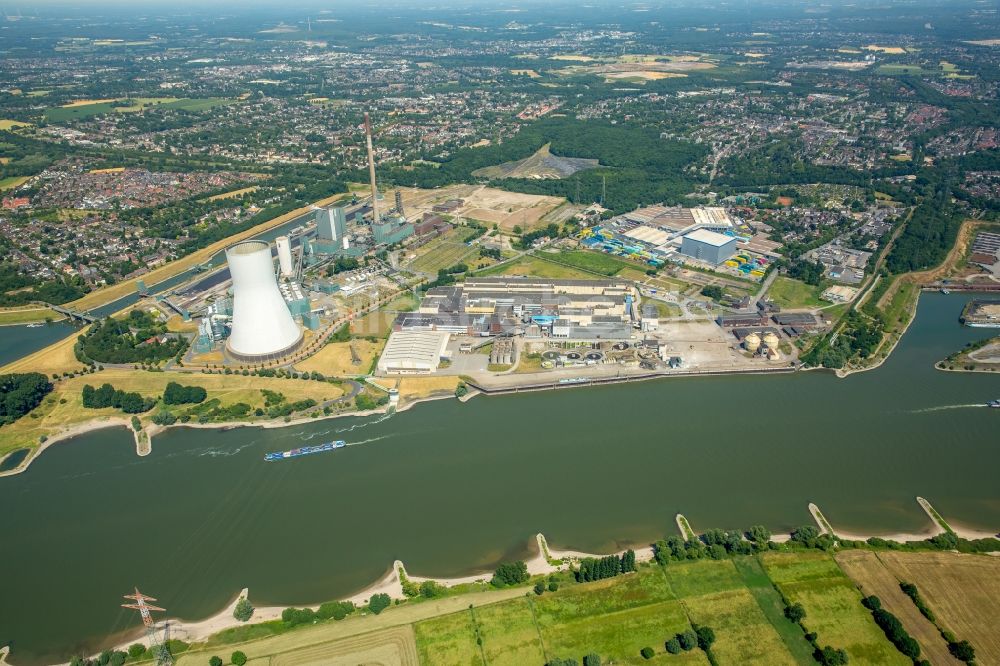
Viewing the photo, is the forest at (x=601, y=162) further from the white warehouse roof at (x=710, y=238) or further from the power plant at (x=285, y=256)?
the power plant at (x=285, y=256)

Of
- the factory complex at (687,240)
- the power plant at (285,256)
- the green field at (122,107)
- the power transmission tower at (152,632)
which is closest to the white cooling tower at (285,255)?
the power plant at (285,256)

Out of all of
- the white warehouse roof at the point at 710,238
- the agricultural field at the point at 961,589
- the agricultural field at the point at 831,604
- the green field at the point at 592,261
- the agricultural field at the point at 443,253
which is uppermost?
A: the white warehouse roof at the point at 710,238

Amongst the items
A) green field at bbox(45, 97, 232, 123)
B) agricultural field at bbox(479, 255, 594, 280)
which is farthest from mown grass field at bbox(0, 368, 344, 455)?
green field at bbox(45, 97, 232, 123)

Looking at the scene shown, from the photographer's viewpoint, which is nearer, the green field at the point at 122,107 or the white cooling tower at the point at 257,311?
the white cooling tower at the point at 257,311

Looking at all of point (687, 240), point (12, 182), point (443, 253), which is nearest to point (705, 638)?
point (687, 240)

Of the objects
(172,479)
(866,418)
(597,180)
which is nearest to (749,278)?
(866,418)

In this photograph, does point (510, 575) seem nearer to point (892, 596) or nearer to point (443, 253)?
point (892, 596)

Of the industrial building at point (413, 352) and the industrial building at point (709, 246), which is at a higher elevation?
the industrial building at point (709, 246)
